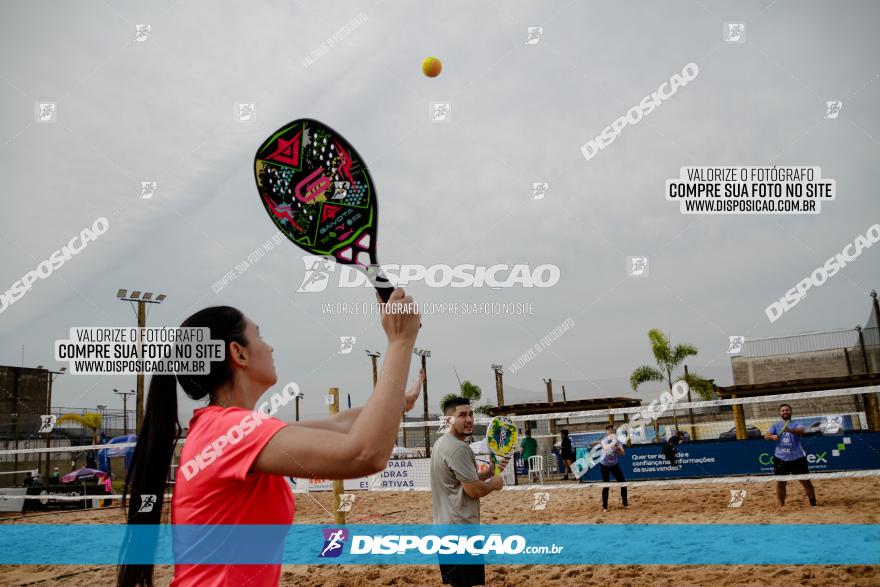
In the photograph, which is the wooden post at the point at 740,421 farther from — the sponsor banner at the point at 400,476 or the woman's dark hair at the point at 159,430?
the woman's dark hair at the point at 159,430

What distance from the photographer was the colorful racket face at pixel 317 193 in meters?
2.40

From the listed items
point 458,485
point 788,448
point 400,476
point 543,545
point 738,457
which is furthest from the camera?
point 400,476

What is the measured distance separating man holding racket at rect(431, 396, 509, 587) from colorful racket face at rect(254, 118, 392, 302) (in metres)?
3.56

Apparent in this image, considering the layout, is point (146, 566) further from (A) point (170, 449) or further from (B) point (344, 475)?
(B) point (344, 475)

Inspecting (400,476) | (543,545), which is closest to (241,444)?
(543,545)

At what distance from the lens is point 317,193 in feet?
8.28

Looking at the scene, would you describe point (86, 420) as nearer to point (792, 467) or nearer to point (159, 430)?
point (792, 467)

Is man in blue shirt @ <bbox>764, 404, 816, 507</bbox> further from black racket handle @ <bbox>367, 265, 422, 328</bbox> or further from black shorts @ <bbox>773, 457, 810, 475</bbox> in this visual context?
black racket handle @ <bbox>367, 265, 422, 328</bbox>

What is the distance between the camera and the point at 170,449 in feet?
6.32

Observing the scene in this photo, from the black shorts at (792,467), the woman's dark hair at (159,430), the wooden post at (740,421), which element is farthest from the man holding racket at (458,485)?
the wooden post at (740,421)

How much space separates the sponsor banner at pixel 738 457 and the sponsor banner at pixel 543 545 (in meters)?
8.25

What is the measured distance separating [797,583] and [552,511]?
667cm

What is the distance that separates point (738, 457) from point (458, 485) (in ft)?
46.5

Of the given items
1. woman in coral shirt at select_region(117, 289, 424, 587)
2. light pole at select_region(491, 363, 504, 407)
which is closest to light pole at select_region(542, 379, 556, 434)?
light pole at select_region(491, 363, 504, 407)
